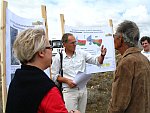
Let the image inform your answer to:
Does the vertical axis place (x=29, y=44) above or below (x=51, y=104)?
above

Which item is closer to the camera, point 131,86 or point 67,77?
point 131,86

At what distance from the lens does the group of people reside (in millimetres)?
1786

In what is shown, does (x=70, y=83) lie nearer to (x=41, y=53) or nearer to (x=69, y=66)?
A: (x=69, y=66)

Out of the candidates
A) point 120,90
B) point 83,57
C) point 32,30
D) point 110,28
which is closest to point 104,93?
point 110,28

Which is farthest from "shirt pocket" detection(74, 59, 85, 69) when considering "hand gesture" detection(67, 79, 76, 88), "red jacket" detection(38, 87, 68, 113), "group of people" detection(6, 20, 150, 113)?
"red jacket" detection(38, 87, 68, 113)

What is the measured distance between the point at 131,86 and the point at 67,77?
1975mm

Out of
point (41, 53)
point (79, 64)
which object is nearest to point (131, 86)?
point (41, 53)

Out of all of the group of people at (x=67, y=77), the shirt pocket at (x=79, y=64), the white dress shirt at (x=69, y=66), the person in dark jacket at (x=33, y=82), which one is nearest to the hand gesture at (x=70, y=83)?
the group of people at (x=67, y=77)

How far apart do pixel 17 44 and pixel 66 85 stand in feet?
9.12

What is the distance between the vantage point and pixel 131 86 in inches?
113

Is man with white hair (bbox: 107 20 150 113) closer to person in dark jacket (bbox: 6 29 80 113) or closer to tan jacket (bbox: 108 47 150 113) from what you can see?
tan jacket (bbox: 108 47 150 113)

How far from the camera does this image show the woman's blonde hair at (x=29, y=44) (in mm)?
1889

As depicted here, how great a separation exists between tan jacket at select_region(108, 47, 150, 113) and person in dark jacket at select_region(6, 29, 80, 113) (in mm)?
1097

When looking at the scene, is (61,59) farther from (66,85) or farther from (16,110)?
(16,110)
